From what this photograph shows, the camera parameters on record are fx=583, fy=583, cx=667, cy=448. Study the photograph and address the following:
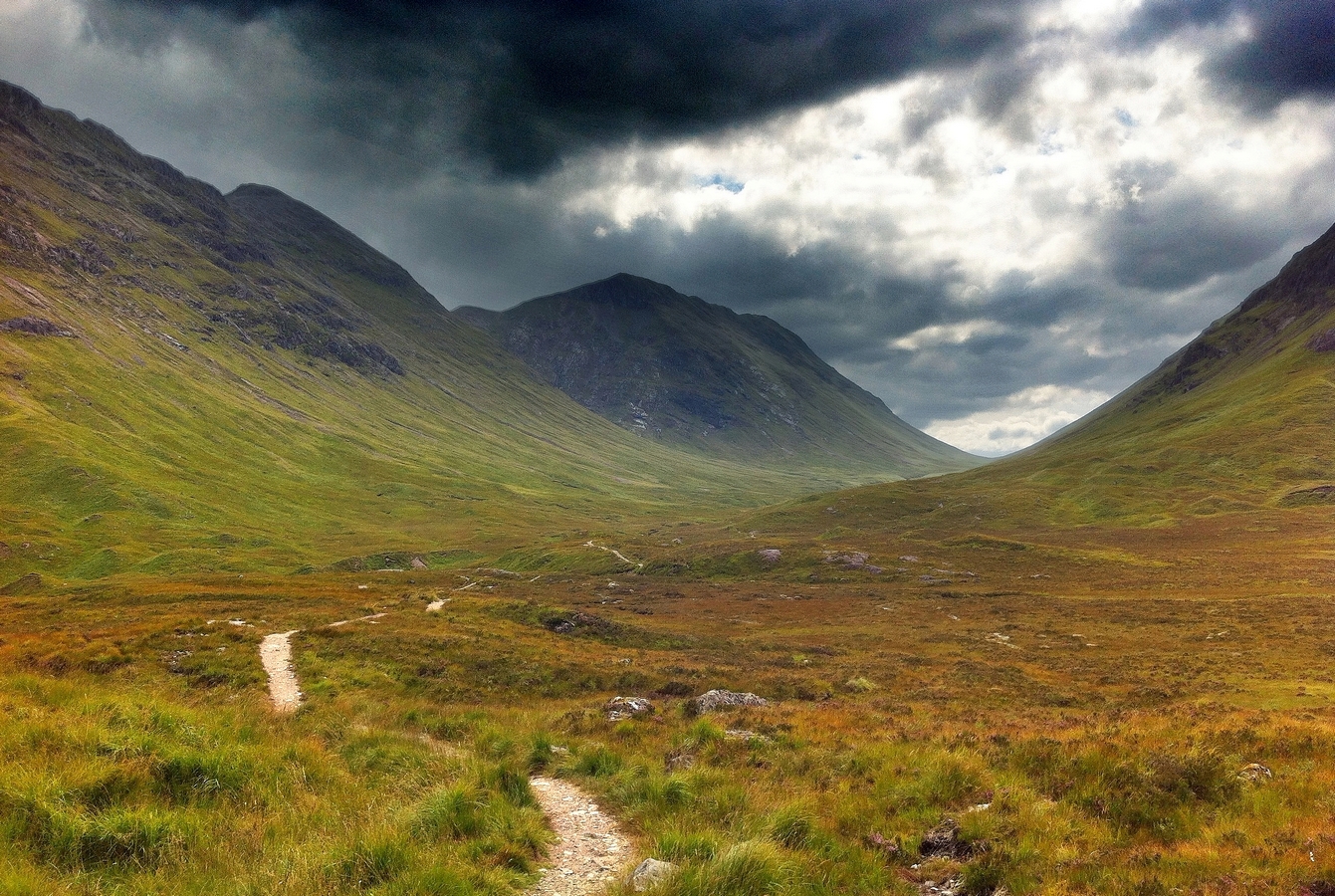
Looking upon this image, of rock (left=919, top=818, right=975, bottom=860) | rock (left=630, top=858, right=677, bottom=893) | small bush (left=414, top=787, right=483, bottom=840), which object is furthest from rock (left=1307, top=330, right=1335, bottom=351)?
small bush (left=414, top=787, right=483, bottom=840)

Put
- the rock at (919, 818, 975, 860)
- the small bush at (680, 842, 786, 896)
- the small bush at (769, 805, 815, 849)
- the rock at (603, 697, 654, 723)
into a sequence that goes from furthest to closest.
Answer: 1. the rock at (603, 697, 654, 723)
2. the rock at (919, 818, 975, 860)
3. the small bush at (769, 805, 815, 849)
4. the small bush at (680, 842, 786, 896)

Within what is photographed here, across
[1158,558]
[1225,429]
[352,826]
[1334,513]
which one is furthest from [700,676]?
[1225,429]

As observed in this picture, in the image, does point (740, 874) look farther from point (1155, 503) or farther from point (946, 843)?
point (1155, 503)

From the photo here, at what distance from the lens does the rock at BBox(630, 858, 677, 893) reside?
7.20m

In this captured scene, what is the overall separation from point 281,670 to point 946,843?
28.9 metres

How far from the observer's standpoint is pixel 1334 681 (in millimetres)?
31359

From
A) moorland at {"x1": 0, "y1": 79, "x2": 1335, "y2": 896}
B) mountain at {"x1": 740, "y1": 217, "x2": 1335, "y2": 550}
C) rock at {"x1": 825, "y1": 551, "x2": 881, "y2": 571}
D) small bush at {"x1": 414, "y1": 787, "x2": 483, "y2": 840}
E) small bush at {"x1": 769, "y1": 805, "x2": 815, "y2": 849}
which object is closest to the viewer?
moorland at {"x1": 0, "y1": 79, "x2": 1335, "y2": 896}

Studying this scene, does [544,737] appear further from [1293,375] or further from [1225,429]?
[1293,375]

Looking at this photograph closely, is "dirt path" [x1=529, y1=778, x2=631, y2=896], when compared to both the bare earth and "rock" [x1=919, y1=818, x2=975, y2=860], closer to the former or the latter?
"rock" [x1=919, y1=818, x2=975, y2=860]

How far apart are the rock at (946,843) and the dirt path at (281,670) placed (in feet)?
56.8

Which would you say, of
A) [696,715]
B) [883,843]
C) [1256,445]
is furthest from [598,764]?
[1256,445]

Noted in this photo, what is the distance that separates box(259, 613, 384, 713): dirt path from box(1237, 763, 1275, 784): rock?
→ 23043 millimetres

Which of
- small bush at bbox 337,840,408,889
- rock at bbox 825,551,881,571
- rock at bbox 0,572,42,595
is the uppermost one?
small bush at bbox 337,840,408,889

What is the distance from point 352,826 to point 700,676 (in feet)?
88.9
